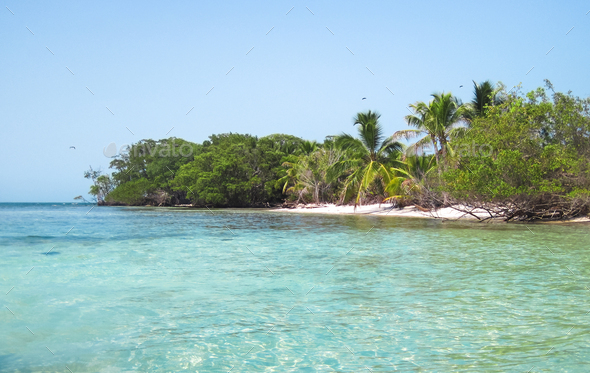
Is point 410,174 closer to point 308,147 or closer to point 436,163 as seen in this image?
point 436,163

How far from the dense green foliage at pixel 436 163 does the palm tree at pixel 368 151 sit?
0.21 feet

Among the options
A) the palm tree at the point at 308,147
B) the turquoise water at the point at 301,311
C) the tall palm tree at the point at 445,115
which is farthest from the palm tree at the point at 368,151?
the turquoise water at the point at 301,311

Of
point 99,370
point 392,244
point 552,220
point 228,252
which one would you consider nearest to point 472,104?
point 552,220

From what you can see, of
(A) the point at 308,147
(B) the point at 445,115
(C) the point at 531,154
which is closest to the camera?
(C) the point at 531,154

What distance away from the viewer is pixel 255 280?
6551mm

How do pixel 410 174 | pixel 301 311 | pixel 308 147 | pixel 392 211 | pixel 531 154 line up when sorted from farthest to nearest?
pixel 308 147 < pixel 392 211 < pixel 410 174 < pixel 531 154 < pixel 301 311

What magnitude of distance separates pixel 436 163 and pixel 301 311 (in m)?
21.1

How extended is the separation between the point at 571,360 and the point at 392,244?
7.60 meters

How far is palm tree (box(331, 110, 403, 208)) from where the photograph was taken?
26266mm

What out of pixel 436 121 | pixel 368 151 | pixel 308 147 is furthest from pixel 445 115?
pixel 308 147

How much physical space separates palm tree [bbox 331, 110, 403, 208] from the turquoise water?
56.0ft

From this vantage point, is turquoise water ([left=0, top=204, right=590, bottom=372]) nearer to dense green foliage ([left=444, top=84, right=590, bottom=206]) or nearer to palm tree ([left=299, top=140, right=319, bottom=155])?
dense green foliage ([left=444, top=84, right=590, bottom=206])

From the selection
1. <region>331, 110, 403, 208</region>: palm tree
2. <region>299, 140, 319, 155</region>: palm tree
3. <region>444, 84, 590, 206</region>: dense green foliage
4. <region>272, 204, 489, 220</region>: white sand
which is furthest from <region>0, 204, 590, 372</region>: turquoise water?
<region>299, 140, 319, 155</region>: palm tree

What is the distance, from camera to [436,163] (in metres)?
24.1
